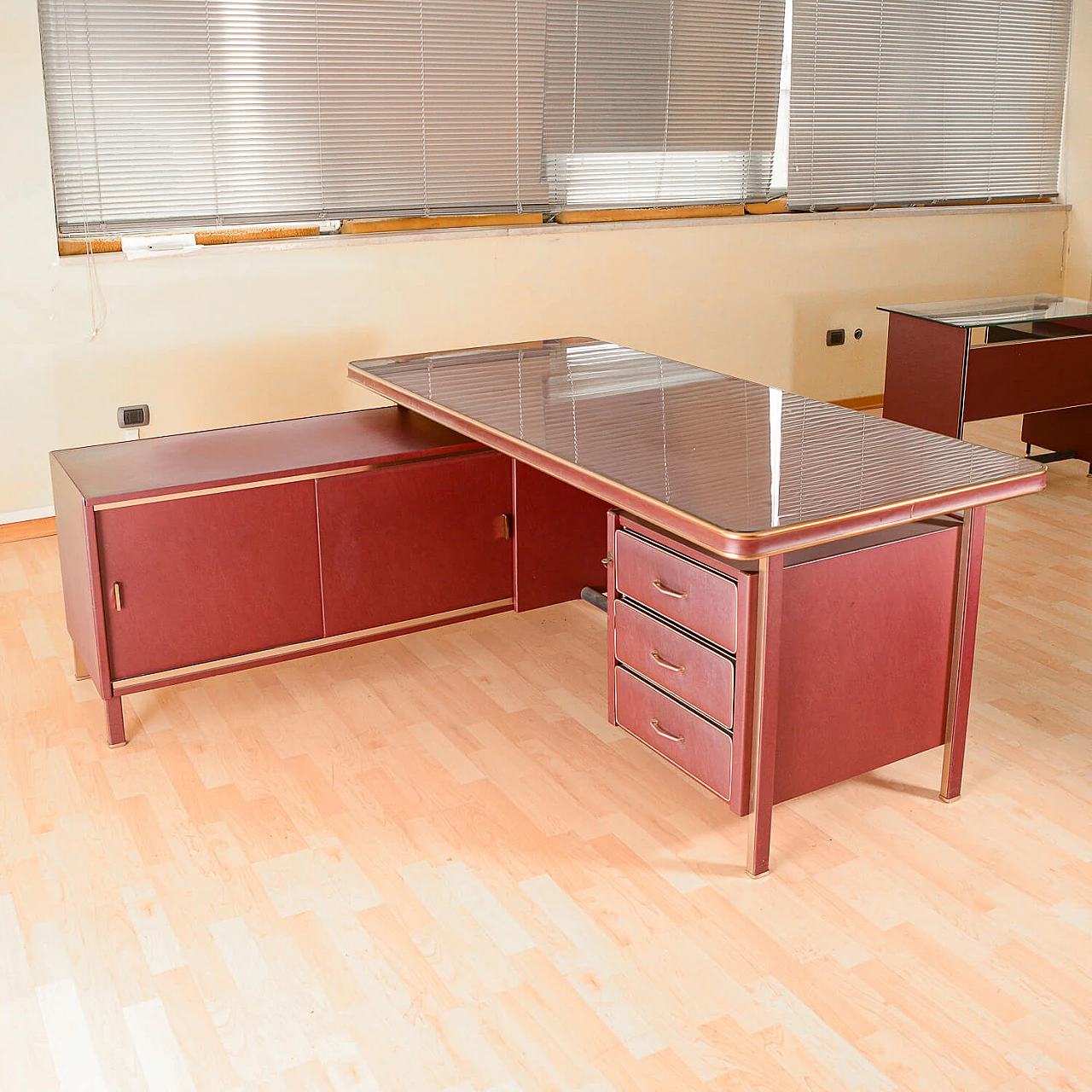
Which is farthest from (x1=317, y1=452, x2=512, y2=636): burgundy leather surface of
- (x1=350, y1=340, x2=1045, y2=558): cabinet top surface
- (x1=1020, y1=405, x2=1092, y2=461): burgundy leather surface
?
(x1=1020, y1=405, x2=1092, y2=461): burgundy leather surface

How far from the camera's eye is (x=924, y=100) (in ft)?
19.1

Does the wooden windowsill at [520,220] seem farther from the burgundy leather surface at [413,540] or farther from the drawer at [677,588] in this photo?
the drawer at [677,588]

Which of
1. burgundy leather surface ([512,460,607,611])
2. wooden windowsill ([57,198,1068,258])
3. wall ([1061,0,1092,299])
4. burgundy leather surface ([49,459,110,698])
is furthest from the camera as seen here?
wall ([1061,0,1092,299])

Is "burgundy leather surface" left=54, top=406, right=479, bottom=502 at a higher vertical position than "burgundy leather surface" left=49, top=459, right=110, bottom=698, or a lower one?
higher

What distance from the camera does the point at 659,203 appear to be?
5.26 metres

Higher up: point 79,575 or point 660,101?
point 660,101

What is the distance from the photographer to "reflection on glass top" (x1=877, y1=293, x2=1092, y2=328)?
438 cm

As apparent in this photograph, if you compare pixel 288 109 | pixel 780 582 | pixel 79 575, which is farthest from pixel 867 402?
pixel 79 575

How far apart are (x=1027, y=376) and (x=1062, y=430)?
63 cm

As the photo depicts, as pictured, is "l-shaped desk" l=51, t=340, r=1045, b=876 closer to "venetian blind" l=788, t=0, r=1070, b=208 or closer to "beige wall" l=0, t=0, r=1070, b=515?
"beige wall" l=0, t=0, r=1070, b=515

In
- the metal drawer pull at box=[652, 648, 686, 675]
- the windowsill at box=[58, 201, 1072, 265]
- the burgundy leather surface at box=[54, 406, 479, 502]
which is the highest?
the windowsill at box=[58, 201, 1072, 265]

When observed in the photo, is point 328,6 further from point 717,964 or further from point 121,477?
point 717,964

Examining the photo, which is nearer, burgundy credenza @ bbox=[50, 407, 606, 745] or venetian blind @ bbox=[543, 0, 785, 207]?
burgundy credenza @ bbox=[50, 407, 606, 745]

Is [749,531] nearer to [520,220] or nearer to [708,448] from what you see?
[708,448]
